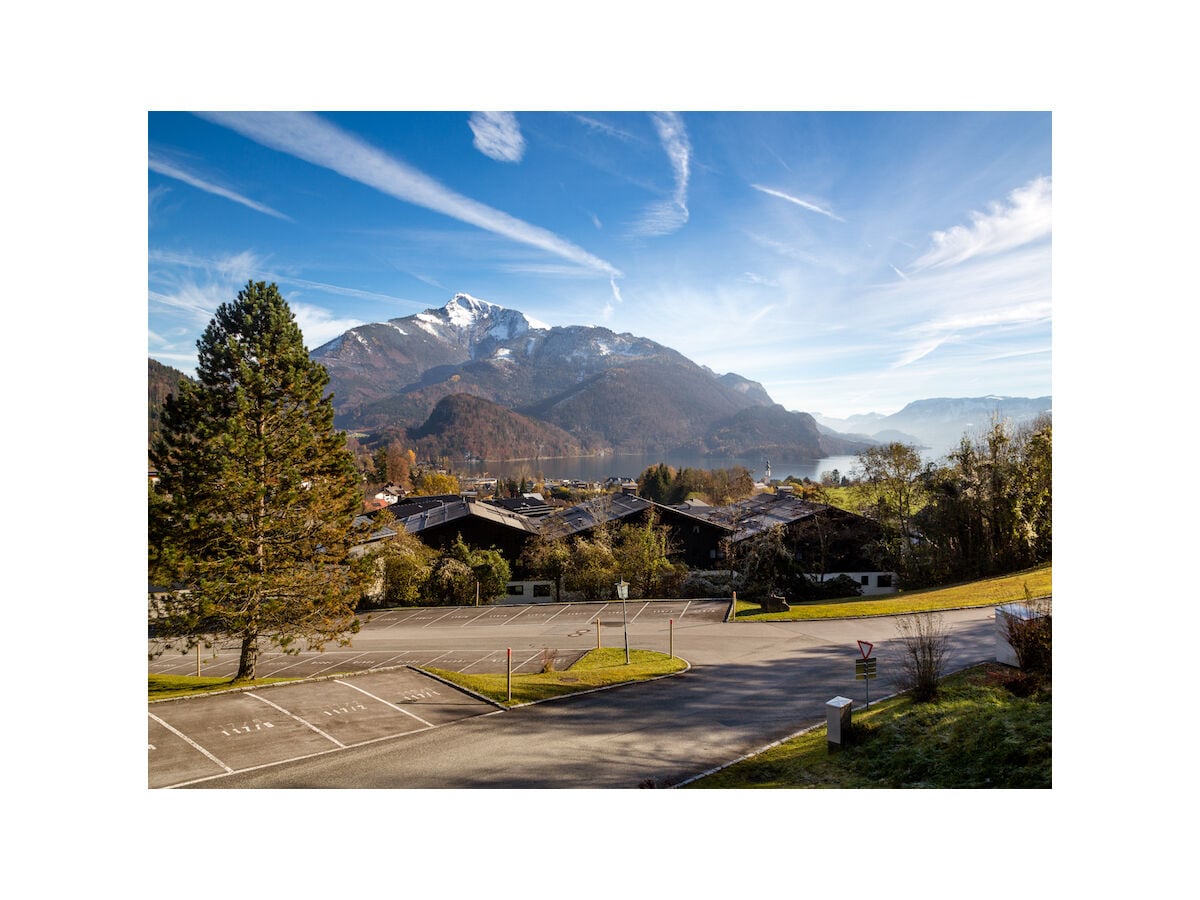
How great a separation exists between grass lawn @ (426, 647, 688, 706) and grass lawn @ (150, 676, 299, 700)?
1.77m

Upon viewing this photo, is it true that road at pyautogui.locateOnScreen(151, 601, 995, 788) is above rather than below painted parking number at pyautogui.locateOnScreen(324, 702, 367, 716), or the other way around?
below

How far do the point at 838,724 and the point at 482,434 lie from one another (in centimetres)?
3399

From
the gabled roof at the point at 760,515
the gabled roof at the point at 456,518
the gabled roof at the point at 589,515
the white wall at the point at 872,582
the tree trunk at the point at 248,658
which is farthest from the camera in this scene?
the gabled roof at the point at 589,515

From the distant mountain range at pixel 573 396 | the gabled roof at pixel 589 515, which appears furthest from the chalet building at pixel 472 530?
the distant mountain range at pixel 573 396

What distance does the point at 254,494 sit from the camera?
5.21 m

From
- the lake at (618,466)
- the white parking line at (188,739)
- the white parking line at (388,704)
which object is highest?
the lake at (618,466)

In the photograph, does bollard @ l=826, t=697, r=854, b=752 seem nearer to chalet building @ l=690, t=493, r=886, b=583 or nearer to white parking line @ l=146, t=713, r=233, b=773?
white parking line @ l=146, t=713, r=233, b=773

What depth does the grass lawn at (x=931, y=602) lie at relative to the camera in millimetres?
8250

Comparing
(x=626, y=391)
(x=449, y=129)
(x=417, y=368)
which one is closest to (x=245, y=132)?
(x=449, y=129)

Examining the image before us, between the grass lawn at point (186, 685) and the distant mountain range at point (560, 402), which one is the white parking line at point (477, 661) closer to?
the grass lawn at point (186, 685)

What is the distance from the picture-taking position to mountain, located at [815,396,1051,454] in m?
6.43

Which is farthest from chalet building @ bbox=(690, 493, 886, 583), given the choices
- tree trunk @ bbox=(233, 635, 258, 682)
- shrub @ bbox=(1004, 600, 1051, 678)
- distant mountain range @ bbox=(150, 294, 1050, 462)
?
tree trunk @ bbox=(233, 635, 258, 682)

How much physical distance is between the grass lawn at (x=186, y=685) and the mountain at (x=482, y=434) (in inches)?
949
